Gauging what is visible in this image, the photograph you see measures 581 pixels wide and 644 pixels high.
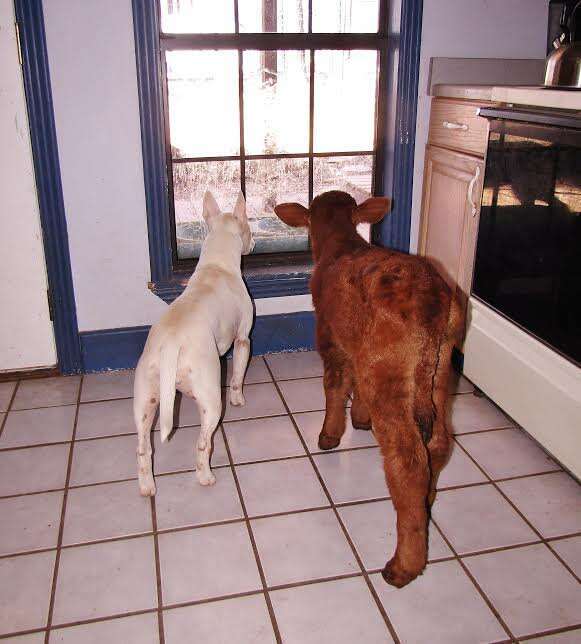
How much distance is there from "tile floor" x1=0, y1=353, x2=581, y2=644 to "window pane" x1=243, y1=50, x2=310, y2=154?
1529 millimetres

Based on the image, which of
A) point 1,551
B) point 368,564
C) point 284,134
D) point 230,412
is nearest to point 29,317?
point 230,412

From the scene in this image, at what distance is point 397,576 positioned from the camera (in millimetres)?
1976

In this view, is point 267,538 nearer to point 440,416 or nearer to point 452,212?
point 440,416

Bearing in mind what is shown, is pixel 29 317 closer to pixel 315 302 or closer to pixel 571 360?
pixel 315 302

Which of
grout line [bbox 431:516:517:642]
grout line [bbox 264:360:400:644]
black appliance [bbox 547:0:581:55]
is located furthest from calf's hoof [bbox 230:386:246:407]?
black appliance [bbox 547:0:581:55]

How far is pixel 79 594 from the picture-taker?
1.97 metres

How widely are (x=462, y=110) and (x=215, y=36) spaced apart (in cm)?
133

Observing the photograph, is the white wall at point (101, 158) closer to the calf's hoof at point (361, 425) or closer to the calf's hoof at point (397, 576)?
the calf's hoof at point (361, 425)

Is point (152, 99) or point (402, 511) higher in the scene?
point (152, 99)

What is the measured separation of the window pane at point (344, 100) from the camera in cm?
338

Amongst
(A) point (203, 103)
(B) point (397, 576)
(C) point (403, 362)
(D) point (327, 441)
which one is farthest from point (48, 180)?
(B) point (397, 576)

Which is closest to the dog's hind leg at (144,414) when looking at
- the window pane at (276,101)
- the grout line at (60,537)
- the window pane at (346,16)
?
the grout line at (60,537)

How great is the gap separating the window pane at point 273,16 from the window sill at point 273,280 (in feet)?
4.24

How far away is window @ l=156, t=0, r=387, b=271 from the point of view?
3.19 meters
